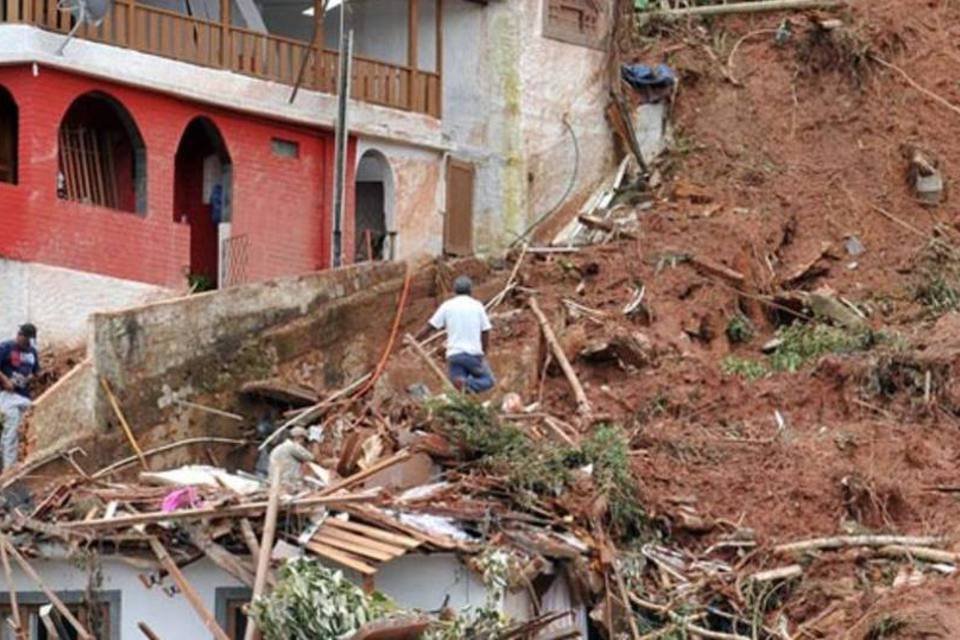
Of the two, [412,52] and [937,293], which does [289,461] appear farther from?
[412,52]

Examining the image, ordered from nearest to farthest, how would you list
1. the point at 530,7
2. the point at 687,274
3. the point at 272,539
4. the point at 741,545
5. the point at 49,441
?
the point at 272,539 < the point at 741,545 < the point at 49,441 < the point at 687,274 < the point at 530,7

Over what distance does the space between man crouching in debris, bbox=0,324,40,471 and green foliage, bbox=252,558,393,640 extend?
17.8 feet

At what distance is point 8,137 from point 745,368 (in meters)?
8.42

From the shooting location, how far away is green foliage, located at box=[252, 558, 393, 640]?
24062 mm

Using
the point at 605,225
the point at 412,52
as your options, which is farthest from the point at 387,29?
the point at 605,225

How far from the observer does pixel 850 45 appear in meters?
37.5

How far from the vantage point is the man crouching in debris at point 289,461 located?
85.7 ft

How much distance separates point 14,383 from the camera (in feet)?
95.8

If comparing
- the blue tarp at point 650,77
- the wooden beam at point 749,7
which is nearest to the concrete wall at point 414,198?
the blue tarp at point 650,77

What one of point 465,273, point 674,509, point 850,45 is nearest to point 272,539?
point 674,509

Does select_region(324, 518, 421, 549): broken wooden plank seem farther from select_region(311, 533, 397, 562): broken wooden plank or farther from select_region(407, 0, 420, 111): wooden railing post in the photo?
select_region(407, 0, 420, 111): wooden railing post

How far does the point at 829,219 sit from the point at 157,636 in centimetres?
1244

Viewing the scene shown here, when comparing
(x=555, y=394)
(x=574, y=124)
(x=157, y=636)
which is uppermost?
(x=574, y=124)

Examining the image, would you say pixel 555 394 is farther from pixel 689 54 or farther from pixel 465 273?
pixel 689 54
